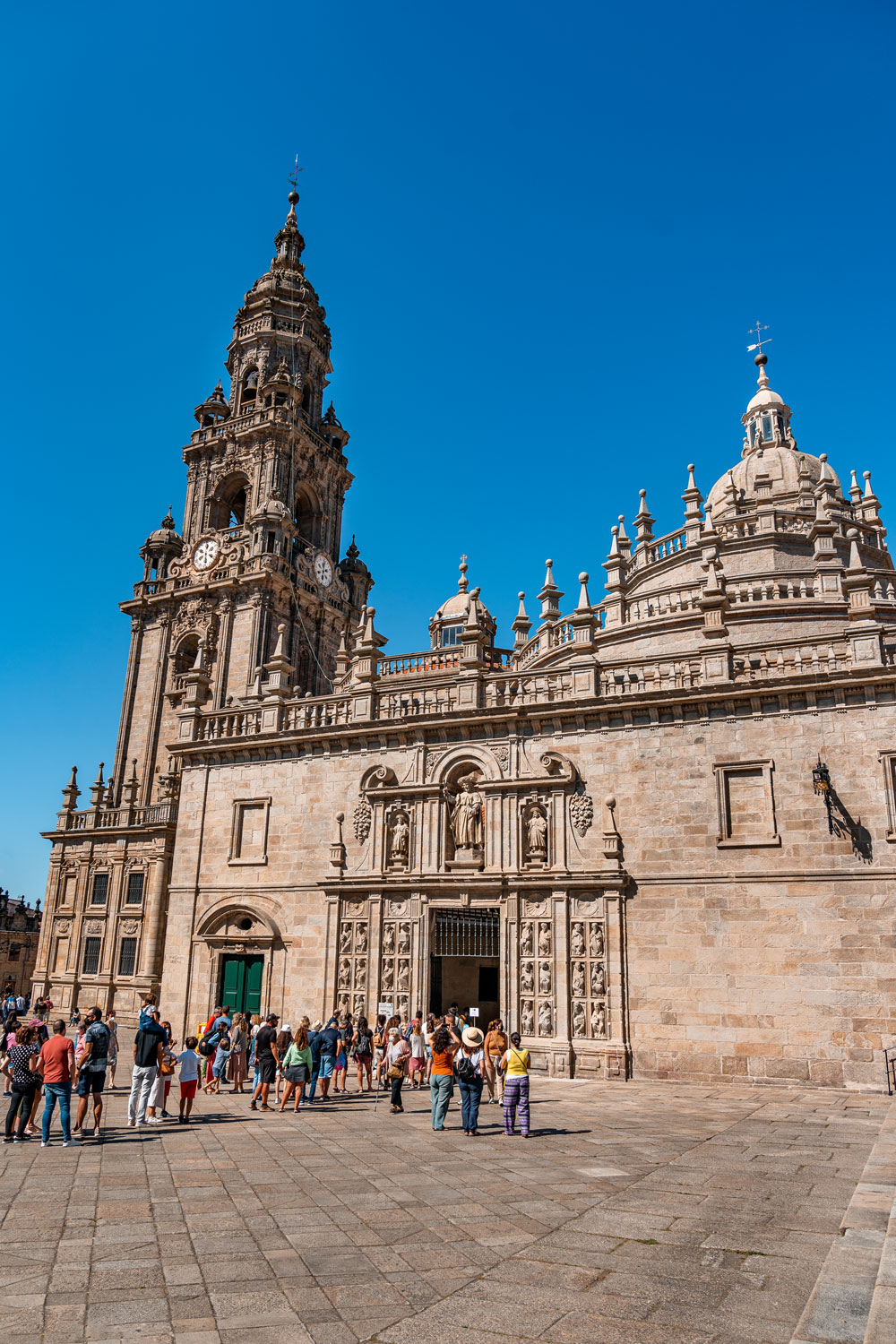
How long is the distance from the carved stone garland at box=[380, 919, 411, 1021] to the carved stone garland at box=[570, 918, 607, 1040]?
440 centimetres

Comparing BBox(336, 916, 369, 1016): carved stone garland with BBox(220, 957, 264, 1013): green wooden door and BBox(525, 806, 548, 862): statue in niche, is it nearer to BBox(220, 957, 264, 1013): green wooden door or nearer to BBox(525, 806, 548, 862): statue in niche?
BBox(220, 957, 264, 1013): green wooden door

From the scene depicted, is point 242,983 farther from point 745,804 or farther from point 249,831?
point 745,804

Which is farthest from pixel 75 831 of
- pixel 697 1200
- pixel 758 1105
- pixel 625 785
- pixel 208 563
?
pixel 697 1200

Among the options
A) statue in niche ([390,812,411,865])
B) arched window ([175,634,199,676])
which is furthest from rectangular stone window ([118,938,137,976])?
statue in niche ([390,812,411,865])

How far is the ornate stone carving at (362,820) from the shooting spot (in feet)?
80.4

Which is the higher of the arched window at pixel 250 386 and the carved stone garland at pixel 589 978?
the arched window at pixel 250 386

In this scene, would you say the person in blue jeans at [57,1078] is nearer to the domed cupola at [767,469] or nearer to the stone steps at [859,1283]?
the stone steps at [859,1283]

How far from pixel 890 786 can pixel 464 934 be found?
1072 cm

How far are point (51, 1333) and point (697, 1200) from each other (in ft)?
19.7

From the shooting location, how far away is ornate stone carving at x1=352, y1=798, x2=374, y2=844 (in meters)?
24.5

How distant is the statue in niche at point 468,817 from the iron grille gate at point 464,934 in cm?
169

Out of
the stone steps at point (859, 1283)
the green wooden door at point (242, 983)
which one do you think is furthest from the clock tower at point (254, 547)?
the stone steps at point (859, 1283)

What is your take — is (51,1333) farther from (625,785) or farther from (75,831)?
(75,831)

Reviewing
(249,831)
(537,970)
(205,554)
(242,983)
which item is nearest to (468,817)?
(537,970)
